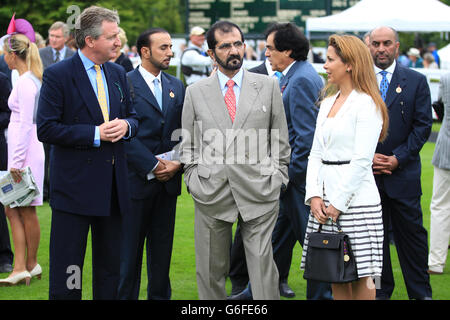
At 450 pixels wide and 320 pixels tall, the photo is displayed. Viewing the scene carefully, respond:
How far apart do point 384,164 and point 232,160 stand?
1.51 meters

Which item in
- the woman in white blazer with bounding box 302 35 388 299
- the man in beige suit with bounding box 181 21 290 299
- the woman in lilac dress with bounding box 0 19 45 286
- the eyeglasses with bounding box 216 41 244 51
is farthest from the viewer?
the woman in lilac dress with bounding box 0 19 45 286

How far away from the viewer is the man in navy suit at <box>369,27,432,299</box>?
604 centimetres

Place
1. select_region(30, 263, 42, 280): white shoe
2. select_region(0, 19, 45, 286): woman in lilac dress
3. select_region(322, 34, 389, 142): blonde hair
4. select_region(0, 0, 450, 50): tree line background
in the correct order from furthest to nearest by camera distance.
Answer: select_region(0, 0, 450, 50): tree line background
select_region(30, 263, 42, 280): white shoe
select_region(0, 19, 45, 286): woman in lilac dress
select_region(322, 34, 389, 142): blonde hair

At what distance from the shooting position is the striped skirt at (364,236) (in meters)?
4.84

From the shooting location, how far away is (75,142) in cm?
483

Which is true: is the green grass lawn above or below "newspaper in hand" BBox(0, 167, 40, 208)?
below

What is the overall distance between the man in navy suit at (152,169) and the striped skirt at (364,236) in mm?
1550

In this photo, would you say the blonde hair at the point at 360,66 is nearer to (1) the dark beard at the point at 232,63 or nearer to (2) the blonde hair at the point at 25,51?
(1) the dark beard at the point at 232,63

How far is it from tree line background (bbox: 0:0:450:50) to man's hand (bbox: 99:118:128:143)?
14.7 meters

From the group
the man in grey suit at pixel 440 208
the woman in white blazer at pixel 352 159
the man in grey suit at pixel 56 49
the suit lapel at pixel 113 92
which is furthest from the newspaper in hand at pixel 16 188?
the man in grey suit at pixel 56 49

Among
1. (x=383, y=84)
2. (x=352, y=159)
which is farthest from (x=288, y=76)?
(x=352, y=159)

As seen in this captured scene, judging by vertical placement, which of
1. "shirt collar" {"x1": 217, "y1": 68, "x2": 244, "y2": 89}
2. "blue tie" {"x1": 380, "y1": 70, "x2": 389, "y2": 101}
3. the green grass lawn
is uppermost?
"shirt collar" {"x1": 217, "y1": 68, "x2": 244, "y2": 89}

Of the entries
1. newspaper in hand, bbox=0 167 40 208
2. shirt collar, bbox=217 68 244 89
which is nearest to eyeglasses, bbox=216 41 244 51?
shirt collar, bbox=217 68 244 89

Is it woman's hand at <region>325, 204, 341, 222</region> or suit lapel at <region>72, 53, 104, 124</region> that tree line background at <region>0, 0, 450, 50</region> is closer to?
suit lapel at <region>72, 53, 104, 124</region>
